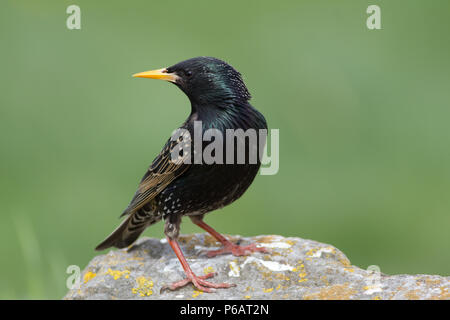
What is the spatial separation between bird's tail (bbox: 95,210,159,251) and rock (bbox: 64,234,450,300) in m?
0.09

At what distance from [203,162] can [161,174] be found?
0.44 m

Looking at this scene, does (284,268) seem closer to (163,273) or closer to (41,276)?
(163,273)

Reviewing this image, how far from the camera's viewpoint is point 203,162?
197 inches

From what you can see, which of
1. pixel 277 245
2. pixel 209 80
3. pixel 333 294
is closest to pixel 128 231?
pixel 277 245

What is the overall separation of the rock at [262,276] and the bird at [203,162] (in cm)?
14

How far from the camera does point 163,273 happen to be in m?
5.19

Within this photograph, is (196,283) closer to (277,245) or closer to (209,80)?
(277,245)

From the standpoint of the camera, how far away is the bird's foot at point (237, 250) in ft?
17.6

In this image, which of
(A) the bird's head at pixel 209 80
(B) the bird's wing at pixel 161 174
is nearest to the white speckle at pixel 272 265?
(B) the bird's wing at pixel 161 174

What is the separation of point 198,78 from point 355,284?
1872 millimetres

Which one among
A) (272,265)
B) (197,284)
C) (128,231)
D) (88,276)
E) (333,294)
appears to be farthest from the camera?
(128,231)

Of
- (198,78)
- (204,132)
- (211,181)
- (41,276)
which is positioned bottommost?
(41,276)

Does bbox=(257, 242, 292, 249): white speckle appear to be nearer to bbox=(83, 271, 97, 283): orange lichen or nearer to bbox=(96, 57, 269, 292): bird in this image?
bbox=(96, 57, 269, 292): bird
